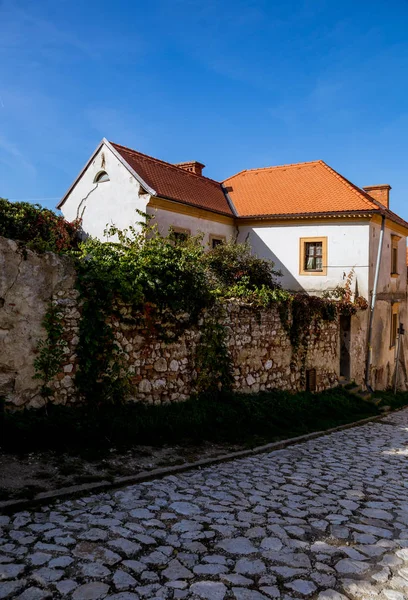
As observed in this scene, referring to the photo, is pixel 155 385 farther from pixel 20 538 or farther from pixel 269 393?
pixel 20 538

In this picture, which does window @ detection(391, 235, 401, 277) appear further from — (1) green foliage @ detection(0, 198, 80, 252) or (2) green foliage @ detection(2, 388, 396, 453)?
(1) green foliage @ detection(0, 198, 80, 252)

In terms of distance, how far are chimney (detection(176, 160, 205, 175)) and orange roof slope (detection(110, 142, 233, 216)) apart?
2.43ft

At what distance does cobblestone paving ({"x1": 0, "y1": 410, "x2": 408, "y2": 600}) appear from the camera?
394cm

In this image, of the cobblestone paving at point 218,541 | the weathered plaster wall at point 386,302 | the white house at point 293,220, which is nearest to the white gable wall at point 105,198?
the white house at point 293,220

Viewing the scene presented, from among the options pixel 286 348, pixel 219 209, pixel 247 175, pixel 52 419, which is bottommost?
pixel 52 419

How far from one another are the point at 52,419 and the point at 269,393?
6.05 metres

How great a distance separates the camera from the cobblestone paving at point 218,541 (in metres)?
3.94

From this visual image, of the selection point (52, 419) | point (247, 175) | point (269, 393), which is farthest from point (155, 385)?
point (247, 175)

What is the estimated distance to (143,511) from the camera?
5.44 m

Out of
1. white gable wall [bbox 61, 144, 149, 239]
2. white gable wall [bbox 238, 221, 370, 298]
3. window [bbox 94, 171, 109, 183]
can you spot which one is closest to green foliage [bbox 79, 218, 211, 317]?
white gable wall [bbox 61, 144, 149, 239]

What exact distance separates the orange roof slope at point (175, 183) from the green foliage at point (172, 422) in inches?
371

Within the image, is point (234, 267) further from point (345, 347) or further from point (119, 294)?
point (119, 294)

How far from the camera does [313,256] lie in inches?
808

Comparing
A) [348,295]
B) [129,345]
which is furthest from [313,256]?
[129,345]
